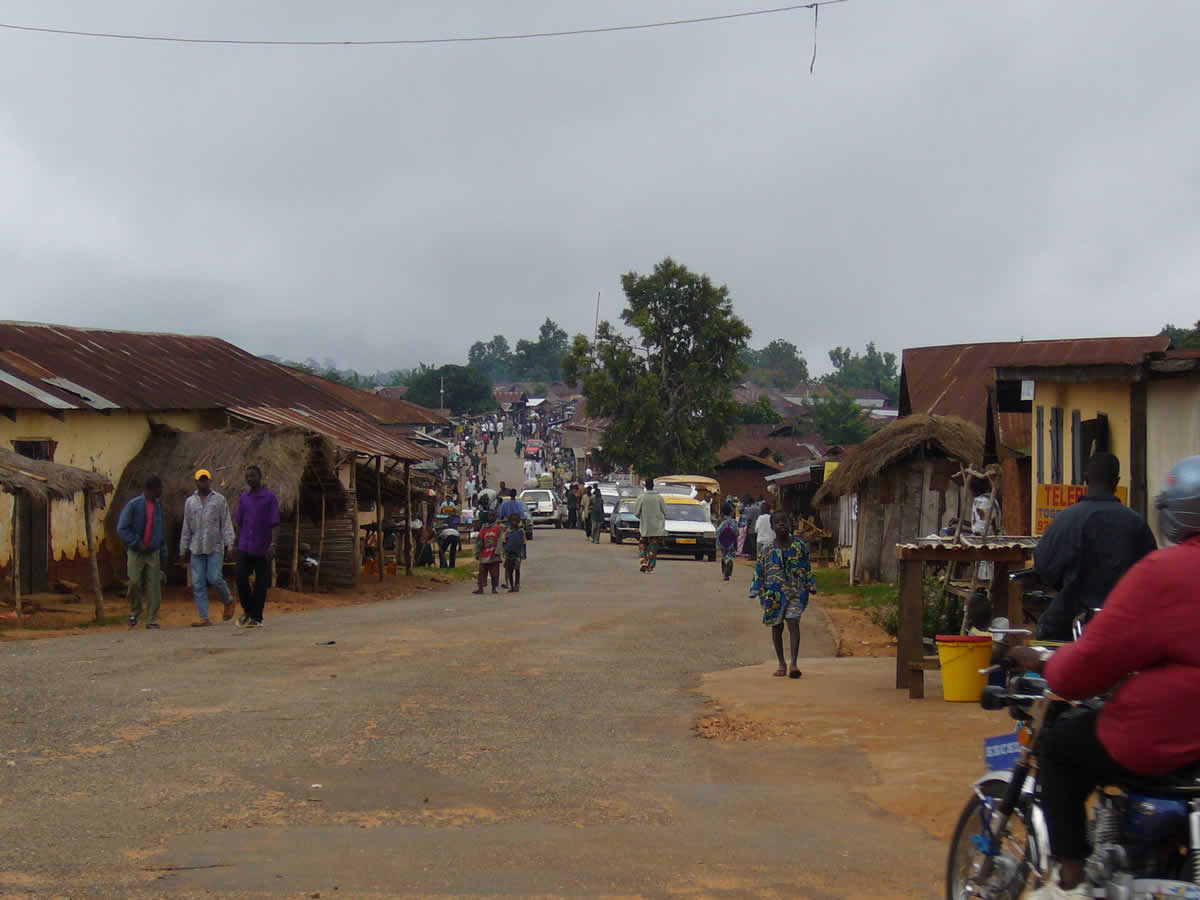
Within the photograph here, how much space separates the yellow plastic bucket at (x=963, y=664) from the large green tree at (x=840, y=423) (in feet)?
235

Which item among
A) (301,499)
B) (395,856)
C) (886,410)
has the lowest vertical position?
(395,856)

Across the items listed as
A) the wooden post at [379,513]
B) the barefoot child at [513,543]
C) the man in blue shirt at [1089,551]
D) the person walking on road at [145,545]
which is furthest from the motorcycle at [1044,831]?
the wooden post at [379,513]

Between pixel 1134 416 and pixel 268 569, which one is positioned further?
pixel 268 569

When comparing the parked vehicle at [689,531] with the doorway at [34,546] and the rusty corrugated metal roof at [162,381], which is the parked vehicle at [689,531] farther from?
the doorway at [34,546]

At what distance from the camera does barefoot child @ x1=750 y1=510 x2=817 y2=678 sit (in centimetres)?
1260

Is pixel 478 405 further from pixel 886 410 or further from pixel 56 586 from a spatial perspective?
pixel 56 586

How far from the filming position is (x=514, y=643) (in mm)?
14422

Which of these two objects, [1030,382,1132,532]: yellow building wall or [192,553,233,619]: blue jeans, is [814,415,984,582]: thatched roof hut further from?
[192,553,233,619]: blue jeans

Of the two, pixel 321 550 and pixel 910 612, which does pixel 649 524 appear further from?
pixel 910 612

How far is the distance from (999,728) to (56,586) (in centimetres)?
1596

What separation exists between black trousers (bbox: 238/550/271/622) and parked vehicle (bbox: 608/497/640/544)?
1037 inches

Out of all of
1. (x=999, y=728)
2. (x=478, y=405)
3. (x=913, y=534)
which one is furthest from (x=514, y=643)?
(x=478, y=405)

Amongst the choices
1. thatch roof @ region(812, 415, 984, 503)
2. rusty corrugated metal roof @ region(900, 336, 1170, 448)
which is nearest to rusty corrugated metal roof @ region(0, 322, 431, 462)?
thatch roof @ region(812, 415, 984, 503)

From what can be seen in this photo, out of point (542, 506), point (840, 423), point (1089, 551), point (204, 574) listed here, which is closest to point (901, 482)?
point (204, 574)
